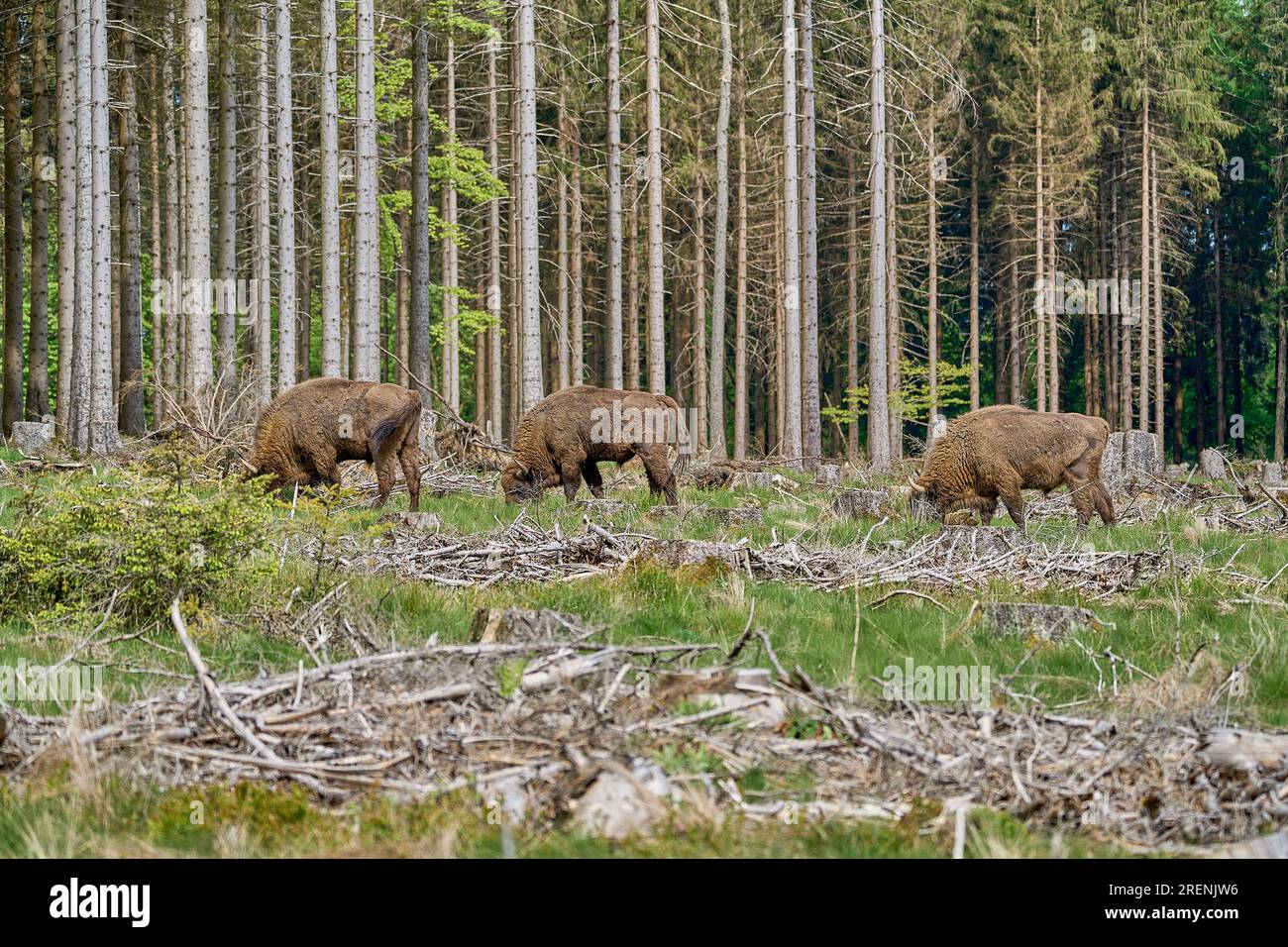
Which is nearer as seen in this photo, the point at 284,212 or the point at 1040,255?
the point at 284,212

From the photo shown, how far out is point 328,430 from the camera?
14.6 metres

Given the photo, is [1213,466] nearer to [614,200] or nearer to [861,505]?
[614,200]

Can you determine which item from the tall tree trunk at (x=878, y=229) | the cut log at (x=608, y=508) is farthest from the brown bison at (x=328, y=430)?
the tall tree trunk at (x=878, y=229)

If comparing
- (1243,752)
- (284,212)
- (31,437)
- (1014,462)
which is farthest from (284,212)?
(1243,752)

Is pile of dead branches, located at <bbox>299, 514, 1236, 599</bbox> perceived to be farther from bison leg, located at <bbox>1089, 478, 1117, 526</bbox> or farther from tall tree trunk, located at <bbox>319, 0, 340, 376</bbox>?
tall tree trunk, located at <bbox>319, 0, 340, 376</bbox>

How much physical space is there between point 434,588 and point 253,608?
127cm

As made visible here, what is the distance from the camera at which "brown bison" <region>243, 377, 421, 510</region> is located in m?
14.6

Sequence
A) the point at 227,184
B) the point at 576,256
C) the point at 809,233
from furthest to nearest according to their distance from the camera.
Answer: the point at 576,256, the point at 809,233, the point at 227,184

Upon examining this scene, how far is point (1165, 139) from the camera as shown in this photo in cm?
3869

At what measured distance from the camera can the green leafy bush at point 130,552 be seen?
809 centimetres

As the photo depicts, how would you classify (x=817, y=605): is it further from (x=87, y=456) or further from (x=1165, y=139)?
(x=1165, y=139)

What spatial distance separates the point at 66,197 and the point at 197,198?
13.0 ft

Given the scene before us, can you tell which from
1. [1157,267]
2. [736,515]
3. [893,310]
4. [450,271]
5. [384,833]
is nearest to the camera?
[384,833]

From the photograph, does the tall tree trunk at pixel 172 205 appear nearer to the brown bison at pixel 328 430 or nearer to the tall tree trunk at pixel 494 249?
the tall tree trunk at pixel 494 249
